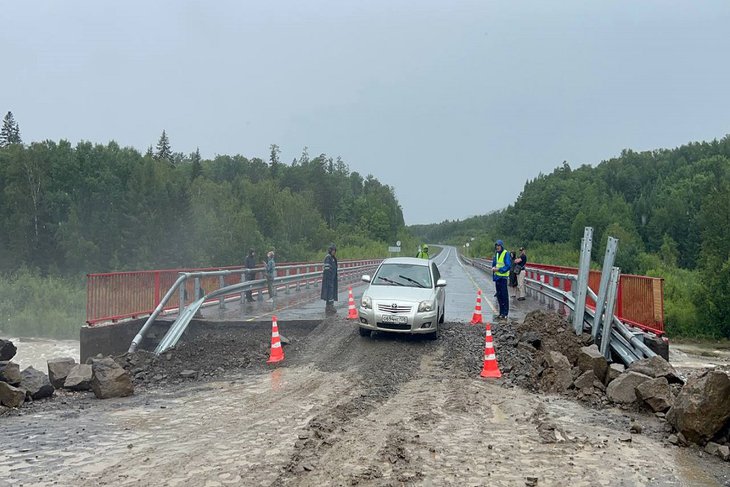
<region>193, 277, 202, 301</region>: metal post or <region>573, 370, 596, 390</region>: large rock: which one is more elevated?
<region>193, 277, 202, 301</region>: metal post

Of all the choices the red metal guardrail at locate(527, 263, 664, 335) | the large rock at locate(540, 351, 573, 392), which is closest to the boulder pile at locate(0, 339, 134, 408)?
the large rock at locate(540, 351, 573, 392)

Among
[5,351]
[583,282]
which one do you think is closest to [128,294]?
[5,351]

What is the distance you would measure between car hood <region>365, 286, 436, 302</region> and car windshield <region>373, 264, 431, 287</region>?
1.18 ft

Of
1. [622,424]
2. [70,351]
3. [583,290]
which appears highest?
[583,290]

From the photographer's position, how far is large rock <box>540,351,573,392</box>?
965 cm

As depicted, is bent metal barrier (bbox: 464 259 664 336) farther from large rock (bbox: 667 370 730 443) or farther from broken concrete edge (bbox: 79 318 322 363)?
broken concrete edge (bbox: 79 318 322 363)

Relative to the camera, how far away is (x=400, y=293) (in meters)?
13.1

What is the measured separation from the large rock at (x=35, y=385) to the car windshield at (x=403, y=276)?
6846mm

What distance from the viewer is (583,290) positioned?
12.7 meters

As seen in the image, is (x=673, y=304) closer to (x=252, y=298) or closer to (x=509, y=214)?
(x=252, y=298)

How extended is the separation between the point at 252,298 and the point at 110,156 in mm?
60603

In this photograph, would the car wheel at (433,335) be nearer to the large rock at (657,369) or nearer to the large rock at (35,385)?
the large rock at (657,369)

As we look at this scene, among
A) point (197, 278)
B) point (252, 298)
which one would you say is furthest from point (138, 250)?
point (197, 278)

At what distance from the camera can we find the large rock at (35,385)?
926 centimetres
